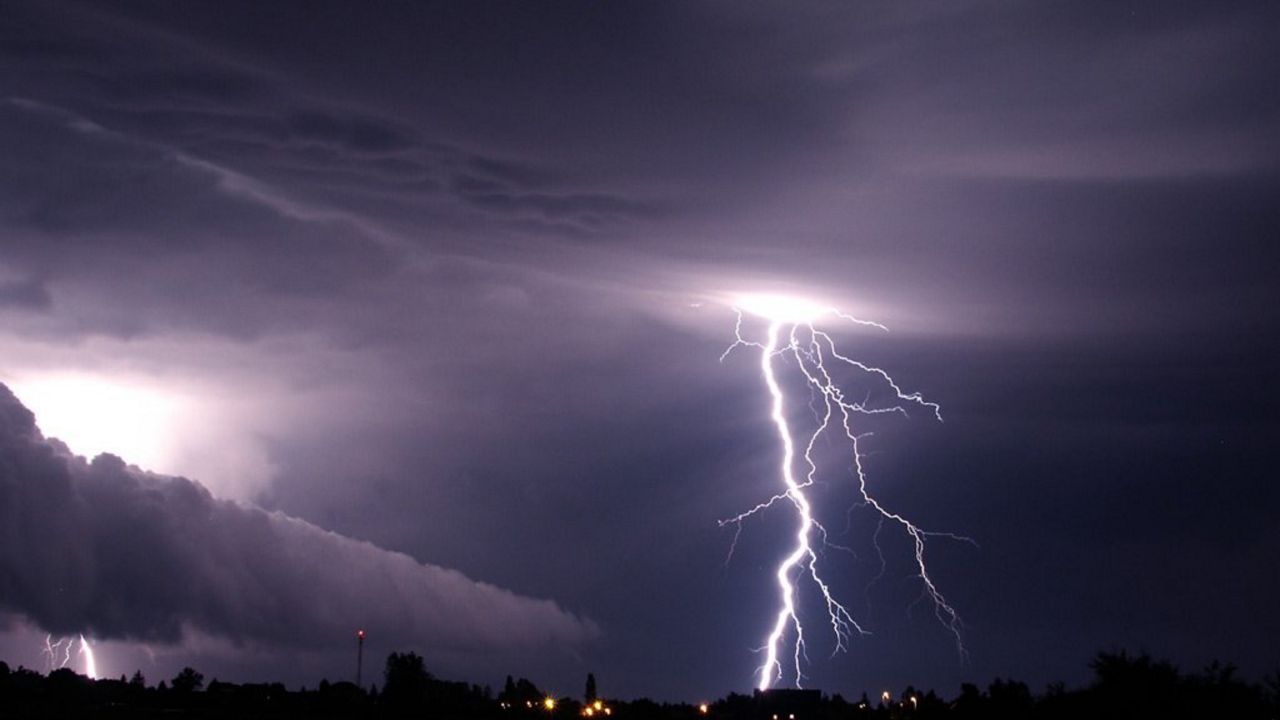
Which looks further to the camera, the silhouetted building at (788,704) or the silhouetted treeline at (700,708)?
the silhouetted building at (788,704)

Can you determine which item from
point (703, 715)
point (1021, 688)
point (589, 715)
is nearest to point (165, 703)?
point (589, 715)

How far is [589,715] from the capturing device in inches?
3671

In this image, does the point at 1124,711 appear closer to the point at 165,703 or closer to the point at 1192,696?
the point at 1192,696

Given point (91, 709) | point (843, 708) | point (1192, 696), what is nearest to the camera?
point (1192, 696)

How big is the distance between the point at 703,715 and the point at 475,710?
876 inches

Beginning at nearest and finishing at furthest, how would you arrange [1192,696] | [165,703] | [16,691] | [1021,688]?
[1192,696]
[1021,688]
[16,691]
[165,703]

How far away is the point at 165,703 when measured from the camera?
74.8 meters

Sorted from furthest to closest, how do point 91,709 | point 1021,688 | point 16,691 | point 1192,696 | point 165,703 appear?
point 165,703, point 16,691, point 91,709, point 1021,688, point 1192,696

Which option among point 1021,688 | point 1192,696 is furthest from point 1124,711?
point 1021,688

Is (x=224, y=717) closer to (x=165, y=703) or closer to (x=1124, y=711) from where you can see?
(x=165, y=703)

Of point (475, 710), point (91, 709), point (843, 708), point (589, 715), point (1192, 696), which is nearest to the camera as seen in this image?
point (1192, 696)

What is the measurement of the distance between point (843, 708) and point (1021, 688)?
6187cm

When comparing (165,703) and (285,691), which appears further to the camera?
(285,691)

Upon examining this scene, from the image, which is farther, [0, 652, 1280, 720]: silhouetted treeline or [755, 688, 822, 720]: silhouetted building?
[755, 688, 822, 720]: silhouetted building
